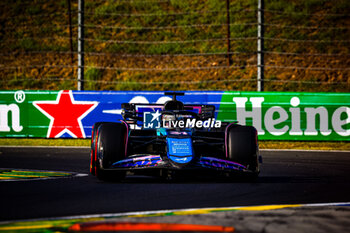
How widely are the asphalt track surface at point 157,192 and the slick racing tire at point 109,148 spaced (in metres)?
0.18

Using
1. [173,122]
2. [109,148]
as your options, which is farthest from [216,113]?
[109,148]

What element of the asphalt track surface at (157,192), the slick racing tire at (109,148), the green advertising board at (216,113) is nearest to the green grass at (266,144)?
the green advertising board at (216,113)

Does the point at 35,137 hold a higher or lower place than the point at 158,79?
lower

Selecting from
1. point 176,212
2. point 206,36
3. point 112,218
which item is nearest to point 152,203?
point 176,212

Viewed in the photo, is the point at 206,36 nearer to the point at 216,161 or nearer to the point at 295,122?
the point at 295,122

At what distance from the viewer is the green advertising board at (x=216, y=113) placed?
52.3 feet

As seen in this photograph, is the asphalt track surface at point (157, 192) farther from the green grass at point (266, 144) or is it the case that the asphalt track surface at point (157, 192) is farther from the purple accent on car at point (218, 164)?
the green grass at point (266, 144)

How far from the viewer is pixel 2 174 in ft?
30.6

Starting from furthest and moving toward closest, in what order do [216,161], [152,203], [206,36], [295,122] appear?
[206,36]
[295,122]
[216,161]
[152,203]

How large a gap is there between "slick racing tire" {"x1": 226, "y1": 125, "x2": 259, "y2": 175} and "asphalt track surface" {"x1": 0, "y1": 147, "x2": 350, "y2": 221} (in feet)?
0.94

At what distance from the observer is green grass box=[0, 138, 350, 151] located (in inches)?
616

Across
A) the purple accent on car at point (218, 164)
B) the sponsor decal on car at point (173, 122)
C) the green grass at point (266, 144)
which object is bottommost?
the green grass at point (266, 144)

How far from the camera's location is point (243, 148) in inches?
329

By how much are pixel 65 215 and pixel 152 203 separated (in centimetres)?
111
